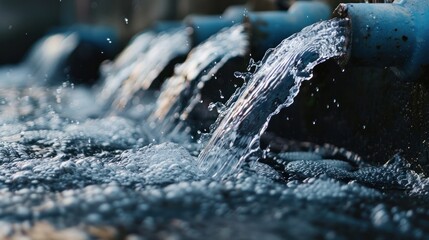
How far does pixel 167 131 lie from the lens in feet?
13.0

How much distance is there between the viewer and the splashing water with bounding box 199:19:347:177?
8.89 ft

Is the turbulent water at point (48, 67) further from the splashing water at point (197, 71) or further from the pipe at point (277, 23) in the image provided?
the pipe at point (277, 23)

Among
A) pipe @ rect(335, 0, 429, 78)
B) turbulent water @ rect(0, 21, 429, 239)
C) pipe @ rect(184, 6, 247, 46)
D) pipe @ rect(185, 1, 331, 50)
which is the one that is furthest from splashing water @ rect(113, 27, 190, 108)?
pipe @ rect(335, 0, 429, 78)

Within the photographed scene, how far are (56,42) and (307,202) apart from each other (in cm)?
835

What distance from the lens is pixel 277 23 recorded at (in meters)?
3.83

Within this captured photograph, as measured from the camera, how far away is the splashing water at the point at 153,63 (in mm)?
5352

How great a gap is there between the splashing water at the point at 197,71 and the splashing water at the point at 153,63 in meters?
0.73

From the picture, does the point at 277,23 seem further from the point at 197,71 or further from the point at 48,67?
the point at 48,67

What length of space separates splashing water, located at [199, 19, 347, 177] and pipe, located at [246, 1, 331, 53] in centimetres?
72

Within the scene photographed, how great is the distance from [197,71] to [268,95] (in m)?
1.44

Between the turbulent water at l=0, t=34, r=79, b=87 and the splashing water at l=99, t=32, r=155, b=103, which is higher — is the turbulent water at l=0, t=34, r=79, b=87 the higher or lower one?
the lower one

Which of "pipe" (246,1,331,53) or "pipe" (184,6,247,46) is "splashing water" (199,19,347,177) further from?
"pipe" (184,6,247,46)

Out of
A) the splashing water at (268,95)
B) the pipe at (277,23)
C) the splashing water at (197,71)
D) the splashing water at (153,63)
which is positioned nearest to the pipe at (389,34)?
the splashing water at (268,95)

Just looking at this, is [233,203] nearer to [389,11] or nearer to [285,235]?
[285,235]
